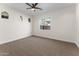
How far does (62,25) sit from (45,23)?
2.02 metres

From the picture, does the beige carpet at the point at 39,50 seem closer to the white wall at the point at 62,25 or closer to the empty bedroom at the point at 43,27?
the empty bedroom at the point at 43,27

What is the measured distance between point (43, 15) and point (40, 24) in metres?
0.96

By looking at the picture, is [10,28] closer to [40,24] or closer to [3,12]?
[3,12]

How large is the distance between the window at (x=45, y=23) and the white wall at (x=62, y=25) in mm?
295

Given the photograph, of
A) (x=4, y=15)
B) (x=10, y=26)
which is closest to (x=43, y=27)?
(x=10, y=26)

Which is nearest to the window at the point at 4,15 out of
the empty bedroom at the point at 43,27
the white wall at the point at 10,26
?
the empty bedroom at the point at 43,27

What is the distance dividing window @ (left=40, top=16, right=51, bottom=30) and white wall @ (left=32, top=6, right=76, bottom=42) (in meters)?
0.30

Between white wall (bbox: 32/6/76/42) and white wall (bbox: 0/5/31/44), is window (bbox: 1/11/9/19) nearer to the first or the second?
white wall (bbox: 0/5/31/44)

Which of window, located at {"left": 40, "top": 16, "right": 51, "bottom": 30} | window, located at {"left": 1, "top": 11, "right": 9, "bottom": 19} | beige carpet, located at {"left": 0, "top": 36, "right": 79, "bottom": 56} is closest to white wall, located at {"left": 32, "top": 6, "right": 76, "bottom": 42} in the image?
window, located at {"left": 40, "top": 16, "right": 51, "bottom": 30}

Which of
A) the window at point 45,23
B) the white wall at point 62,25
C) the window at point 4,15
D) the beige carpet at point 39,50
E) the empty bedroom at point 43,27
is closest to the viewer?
the beige carpet at point 39,50

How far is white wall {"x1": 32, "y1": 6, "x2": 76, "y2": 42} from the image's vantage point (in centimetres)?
567

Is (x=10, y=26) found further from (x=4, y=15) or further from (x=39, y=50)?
(x=39, y=50)

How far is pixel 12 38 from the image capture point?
6070 mm

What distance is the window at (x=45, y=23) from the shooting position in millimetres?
7869
